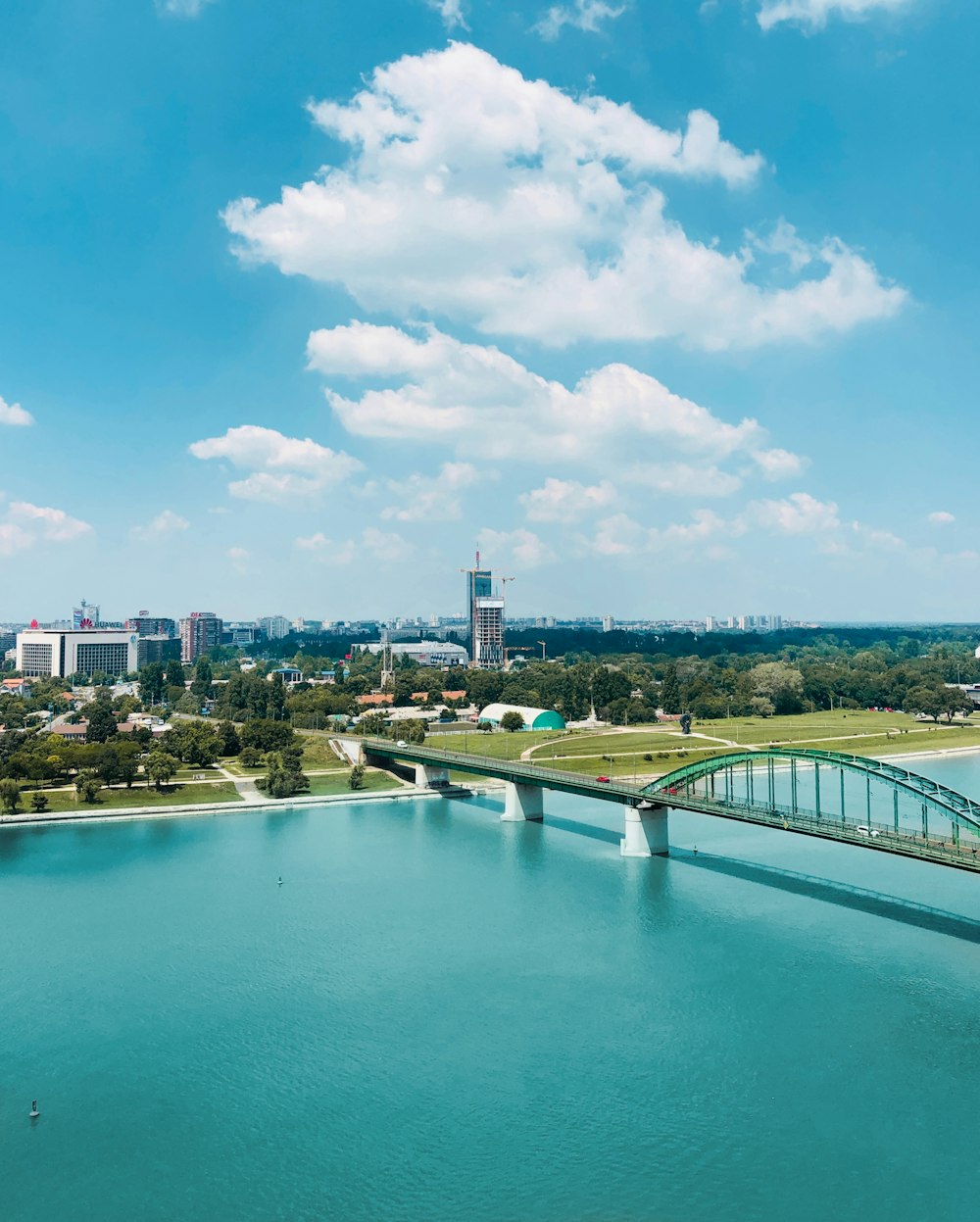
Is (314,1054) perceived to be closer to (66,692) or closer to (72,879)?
(72,879)

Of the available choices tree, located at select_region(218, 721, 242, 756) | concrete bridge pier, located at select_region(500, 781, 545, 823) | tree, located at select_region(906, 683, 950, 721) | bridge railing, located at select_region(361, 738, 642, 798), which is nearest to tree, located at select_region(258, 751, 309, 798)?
bridge railing, located at select_region(361, 738, 642, 798)

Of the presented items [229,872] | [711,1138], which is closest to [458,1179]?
[711,1138]

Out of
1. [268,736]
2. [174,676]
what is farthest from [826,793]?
[174,676]

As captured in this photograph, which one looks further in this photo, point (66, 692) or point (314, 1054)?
point (66, 692)

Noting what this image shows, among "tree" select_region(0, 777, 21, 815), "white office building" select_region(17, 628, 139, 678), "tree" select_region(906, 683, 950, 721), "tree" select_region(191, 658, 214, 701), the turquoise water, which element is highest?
A: "white office building" select_region(17, 628, 139, 678)

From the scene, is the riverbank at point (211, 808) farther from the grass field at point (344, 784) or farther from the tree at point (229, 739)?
the tree at point (229, 739)

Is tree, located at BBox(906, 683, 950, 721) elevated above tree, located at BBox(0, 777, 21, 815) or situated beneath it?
elevated above

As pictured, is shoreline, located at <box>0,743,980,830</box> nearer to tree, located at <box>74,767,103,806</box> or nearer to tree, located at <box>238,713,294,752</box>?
tree, located at <box>74,767,103,806</box>
